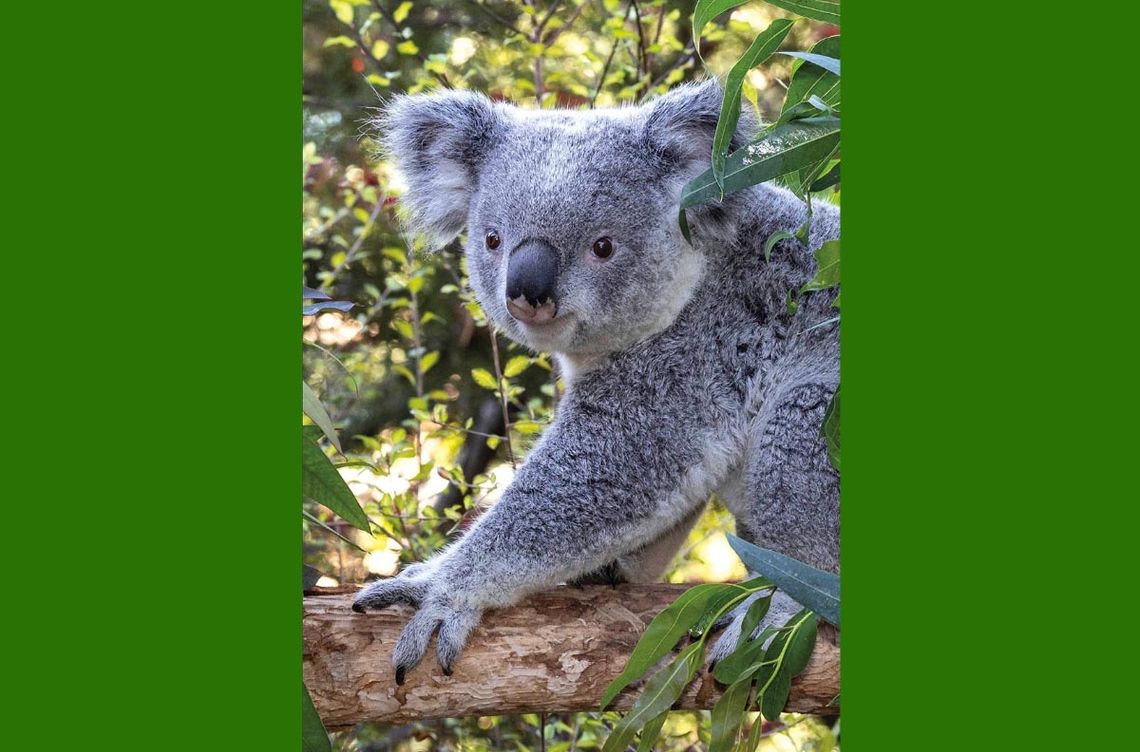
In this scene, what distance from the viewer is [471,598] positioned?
2.37 m

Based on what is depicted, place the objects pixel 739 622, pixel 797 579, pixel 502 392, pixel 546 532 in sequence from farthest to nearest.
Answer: pixel 502 392
pixel 546 532
pixel 739 622
pixel 797 579

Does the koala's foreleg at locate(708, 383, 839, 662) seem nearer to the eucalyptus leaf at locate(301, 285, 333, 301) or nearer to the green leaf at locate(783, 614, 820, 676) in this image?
the green leaf at locate(783, 614, 820, 676)

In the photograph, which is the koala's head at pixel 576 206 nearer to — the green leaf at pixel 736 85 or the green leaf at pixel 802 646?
the green leaf at pixel 736 85

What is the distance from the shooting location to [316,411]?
7.13 ft

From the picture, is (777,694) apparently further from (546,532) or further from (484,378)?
(484,378)

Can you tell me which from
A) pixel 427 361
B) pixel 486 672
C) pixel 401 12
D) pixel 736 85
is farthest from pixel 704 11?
pixel 486 672

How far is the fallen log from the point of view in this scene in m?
2.25

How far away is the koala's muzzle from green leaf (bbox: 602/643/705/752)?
2.71 feet

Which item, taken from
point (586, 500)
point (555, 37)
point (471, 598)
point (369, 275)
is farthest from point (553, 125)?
point (471, 598)

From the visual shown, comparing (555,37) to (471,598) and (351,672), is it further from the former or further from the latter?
(351,672)

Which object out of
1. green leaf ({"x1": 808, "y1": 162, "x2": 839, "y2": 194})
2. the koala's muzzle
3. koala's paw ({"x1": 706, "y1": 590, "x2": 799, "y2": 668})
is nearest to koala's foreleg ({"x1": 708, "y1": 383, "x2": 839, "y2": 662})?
koala's paw ({"x1": 706, "y1": 590, "x2": 799, "y2": 668})

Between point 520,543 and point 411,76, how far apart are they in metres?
1.14

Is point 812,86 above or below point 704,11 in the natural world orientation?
below

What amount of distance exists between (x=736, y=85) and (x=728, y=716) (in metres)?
1.29
